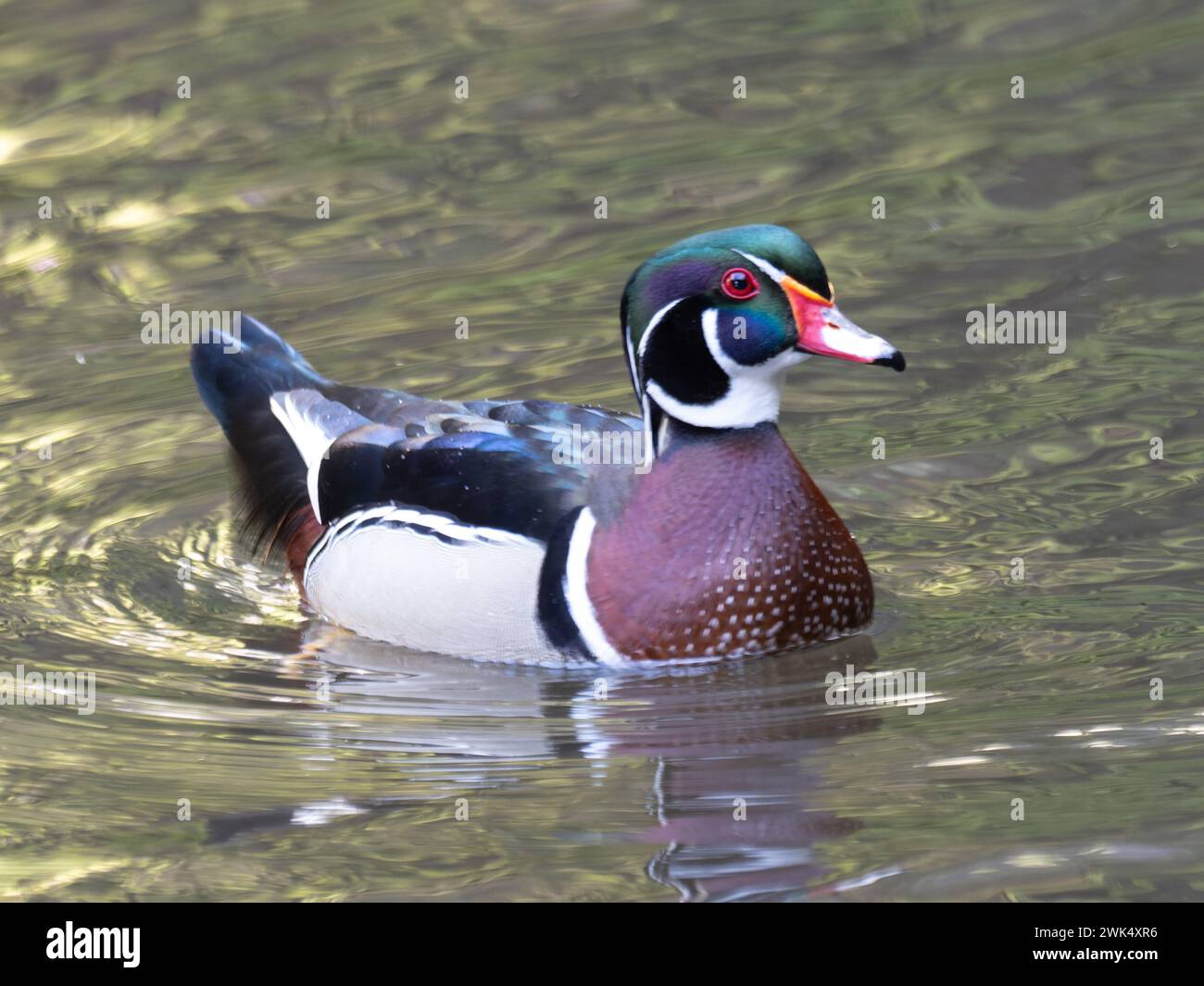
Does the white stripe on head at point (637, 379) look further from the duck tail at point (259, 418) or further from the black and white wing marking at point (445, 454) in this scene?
the duck tail at point (259, 418)

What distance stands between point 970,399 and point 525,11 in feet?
16.4

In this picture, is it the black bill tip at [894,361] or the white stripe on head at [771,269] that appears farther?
the white stripe on head at [771,269]

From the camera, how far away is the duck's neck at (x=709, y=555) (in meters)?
7.09

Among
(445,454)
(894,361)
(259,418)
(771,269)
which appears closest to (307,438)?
(259,418)

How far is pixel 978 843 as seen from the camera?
5.79 meters

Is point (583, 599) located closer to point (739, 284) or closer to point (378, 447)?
point (378, 447)

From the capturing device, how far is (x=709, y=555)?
23.3 ft

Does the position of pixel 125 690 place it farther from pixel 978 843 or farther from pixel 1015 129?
pixel 1015 129

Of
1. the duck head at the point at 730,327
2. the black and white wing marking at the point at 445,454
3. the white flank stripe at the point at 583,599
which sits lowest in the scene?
the white flank stripe at the point at 583,599

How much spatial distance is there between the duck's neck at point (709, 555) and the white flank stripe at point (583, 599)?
19 mm

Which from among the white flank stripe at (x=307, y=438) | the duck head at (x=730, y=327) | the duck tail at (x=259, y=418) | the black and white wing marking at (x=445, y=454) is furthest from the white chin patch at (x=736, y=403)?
the duck tail at (x=259, y=418)

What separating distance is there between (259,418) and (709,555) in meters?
2.00

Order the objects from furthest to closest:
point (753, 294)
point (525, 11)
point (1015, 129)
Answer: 1. point (525, 11)
2. point (1015, 129)
3. point (753, 294)

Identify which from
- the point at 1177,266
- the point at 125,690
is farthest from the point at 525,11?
the point at 125,690
